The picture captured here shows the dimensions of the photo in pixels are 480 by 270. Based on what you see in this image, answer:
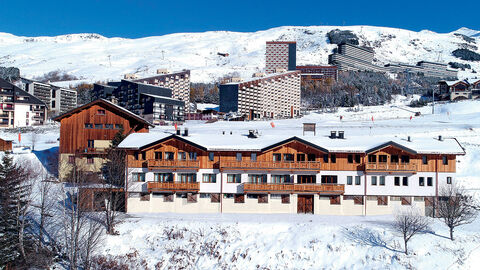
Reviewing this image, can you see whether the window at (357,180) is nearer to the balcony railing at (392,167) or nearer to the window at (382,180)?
the balcony railing at (392,167)

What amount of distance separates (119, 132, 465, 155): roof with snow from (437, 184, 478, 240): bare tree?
3615mm

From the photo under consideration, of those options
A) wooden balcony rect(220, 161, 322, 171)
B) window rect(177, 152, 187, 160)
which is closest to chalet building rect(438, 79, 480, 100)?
wooden balcony rect(220, 161, 322, 171)

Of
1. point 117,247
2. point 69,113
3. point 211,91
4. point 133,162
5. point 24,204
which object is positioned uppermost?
point 211,91

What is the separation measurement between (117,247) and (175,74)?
350 feet

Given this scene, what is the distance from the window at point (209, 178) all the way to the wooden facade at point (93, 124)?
12643 millimetres

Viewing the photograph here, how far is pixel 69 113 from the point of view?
151 ft

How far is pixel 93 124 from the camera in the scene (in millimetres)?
46438

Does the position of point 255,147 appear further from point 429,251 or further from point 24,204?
point 24,204

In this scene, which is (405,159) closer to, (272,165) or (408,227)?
(408,227)

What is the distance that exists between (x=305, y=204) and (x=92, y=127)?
24.4 metres

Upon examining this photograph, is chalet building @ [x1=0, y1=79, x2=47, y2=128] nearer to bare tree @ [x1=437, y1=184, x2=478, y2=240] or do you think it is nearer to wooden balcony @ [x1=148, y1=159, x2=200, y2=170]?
wooden balcony @ [x1=148, y1=159, x2=200, y2=170]

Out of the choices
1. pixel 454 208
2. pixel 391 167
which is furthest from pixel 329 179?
pixel 454 208

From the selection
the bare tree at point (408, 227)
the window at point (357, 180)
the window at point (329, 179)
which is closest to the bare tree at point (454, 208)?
the bare tree at point (408, 227)

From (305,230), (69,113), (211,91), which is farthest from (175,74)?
(305,230)
